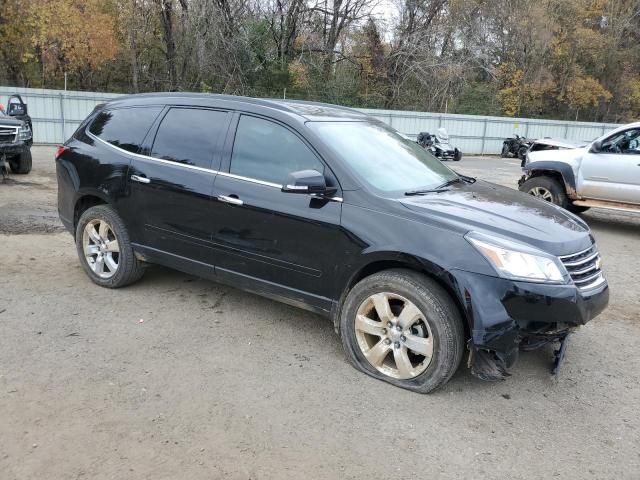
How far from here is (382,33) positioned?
31.1 meters

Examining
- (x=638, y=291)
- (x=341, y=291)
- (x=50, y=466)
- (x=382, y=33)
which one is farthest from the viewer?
(x=382, y=33)

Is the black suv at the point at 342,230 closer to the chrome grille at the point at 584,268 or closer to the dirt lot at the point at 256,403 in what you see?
the chrome grille at the point at 584,268

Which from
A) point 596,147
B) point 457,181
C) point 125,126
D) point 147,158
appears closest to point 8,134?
point 125,126

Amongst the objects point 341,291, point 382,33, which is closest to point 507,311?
point 341,291

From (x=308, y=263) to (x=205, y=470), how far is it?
1.56 meters

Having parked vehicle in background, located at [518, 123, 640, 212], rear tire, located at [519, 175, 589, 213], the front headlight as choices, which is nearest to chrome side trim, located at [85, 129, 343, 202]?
the front headlight

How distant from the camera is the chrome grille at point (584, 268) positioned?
11.2ft

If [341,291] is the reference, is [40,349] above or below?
below

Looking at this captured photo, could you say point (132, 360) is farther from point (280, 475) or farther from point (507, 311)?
point (507, 311)

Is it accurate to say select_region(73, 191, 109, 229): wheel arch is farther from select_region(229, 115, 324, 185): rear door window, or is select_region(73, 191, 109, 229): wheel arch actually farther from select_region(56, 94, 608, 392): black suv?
select_region(229, 115, 324, 185): rear door window

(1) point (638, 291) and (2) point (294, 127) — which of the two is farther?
(1) point (638, 291)

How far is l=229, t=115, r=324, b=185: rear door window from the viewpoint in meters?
3.94

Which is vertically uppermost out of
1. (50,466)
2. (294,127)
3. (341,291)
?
(294,127)

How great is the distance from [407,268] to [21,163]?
10499 millimetres
